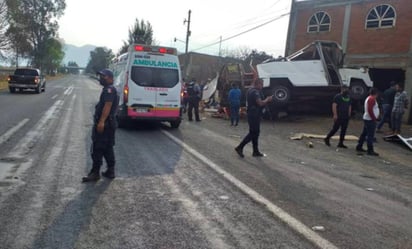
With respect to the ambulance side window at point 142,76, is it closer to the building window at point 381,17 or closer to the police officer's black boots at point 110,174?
the police officer's black boots at point 110,174

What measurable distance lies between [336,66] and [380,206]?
1385 cm

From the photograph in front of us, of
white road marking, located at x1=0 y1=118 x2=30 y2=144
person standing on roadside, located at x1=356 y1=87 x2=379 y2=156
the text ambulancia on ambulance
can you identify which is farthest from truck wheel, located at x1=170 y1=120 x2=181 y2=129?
person standing on roadside, located at x1=356 y1=87 x2=379 y2=156

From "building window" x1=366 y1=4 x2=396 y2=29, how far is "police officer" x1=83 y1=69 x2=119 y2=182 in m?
19.4

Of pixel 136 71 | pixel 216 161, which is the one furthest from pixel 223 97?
pixel 216 161

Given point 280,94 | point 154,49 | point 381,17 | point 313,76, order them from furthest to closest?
1. point 381,17
2. point 280,94
3. point 313,76
4. point 154,49

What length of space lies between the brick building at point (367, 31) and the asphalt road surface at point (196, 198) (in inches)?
501

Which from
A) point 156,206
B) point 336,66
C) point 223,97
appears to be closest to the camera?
point 156,206

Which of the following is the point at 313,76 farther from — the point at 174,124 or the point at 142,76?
the point at 142,76

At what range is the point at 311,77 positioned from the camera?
1877cm

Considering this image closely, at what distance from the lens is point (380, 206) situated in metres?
6.11

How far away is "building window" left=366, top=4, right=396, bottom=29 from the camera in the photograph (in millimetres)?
22422

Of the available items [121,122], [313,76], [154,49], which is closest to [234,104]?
[313,76]

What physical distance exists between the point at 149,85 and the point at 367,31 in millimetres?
14886

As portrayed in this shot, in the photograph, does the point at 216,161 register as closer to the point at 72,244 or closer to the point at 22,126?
the point at 72,244
